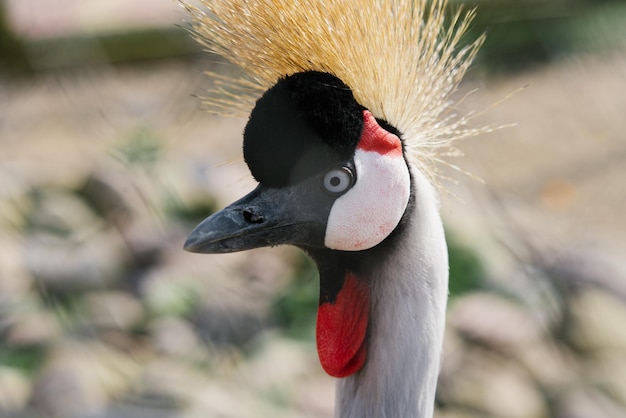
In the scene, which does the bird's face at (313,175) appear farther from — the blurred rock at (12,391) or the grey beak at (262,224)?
the blurred rock at (12,391)

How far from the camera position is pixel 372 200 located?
1032mm

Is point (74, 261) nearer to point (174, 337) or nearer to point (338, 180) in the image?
point (174, 337)

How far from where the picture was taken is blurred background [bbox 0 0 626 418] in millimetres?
1969

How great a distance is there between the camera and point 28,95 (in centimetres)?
303

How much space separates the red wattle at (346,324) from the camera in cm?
113

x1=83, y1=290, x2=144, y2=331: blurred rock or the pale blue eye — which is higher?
the pale blue eye

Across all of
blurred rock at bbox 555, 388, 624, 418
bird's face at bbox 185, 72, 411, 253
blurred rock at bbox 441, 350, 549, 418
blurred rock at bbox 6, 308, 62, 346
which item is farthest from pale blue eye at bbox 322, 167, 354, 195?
blurred rock at bbox 6, 308, 62, 346

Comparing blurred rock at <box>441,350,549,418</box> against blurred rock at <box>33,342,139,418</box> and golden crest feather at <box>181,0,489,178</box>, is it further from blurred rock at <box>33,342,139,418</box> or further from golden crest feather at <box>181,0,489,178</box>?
golden crest feather at <box>181,0,489,178</box>

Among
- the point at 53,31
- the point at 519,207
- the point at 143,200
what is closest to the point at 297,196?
the point at 143,200

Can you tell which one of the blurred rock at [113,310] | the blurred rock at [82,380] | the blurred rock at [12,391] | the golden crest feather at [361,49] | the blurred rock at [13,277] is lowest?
the blurred rock at [12,391]

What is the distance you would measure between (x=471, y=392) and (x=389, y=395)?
915mm

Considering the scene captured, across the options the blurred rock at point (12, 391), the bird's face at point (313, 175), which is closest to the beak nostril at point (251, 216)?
the bird's face at point (313, 175)

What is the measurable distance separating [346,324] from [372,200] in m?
0.20

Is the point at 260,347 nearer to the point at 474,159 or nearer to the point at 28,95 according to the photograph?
the point at 474,159
